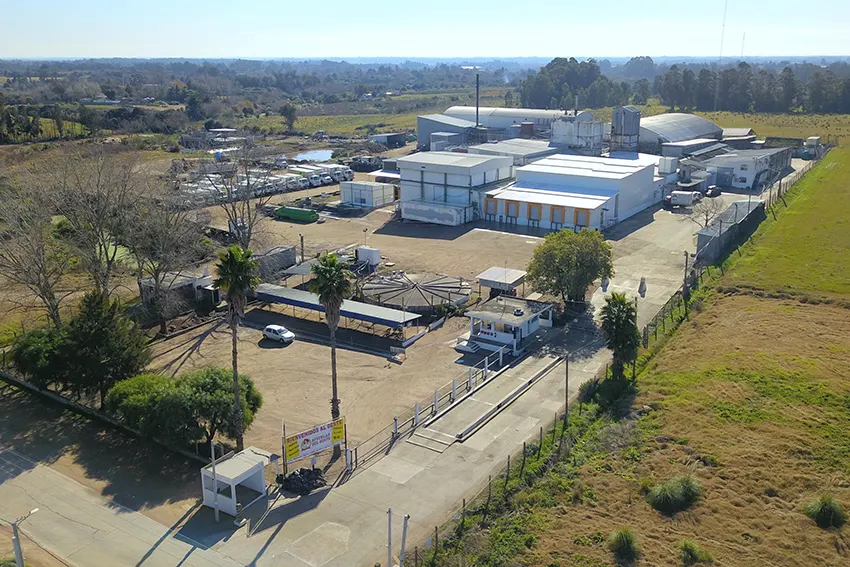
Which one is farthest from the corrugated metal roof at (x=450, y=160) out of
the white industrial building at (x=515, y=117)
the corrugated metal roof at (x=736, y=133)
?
the corrugated metal roof at (x=736, y=133)

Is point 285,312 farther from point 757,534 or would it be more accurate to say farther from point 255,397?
point 757,534

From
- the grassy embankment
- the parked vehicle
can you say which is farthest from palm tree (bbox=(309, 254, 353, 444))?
the parked vehicle

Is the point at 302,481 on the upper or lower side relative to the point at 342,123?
lower

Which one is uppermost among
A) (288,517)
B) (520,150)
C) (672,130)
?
(672,130)

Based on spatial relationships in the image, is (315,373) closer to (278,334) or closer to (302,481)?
(278,334)

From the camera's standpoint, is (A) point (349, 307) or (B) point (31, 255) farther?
(A) point (349, 307)

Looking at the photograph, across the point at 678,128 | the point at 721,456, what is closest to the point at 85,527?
the point at 721,456

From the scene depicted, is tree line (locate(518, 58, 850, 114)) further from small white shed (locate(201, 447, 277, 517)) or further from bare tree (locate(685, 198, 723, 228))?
small white shed (locate(201, 447, 277, 517))

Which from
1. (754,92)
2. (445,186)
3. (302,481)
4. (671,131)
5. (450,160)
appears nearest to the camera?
(302,481)
